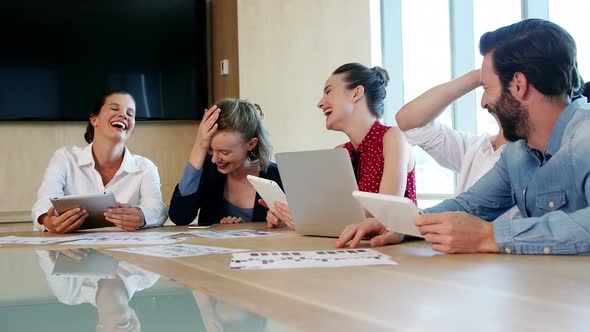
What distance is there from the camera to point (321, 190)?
70.9 inches

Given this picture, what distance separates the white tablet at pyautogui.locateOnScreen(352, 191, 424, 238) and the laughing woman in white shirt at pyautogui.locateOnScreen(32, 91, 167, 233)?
1.23 metres

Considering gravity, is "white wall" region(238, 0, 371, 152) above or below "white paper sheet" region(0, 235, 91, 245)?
above

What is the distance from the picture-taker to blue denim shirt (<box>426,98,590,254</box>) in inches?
50.6

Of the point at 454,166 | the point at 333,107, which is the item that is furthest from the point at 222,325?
the point at 454,166

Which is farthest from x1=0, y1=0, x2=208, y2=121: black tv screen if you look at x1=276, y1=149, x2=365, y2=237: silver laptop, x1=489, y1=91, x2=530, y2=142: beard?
x1=489, y1=91, x2=530, y2=142: beard

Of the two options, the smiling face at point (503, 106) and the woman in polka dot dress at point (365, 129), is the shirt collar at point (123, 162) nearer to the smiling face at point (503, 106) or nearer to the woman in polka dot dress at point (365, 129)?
the woman in polka dot dress at point (365, 129)

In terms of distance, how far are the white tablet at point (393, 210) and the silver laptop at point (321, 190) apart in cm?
19

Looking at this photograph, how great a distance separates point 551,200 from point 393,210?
34cm

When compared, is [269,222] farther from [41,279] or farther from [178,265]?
[41,279]

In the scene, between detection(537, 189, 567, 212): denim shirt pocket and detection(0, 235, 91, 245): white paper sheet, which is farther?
detection(0, 235, 91, 245): white paper sheet

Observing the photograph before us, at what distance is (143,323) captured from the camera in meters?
0.71

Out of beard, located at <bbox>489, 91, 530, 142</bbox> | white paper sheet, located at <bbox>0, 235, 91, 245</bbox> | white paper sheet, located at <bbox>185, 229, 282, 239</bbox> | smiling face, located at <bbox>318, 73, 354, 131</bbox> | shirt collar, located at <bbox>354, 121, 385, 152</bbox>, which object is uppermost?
smiling face, located at <bbox>318, 73, 354, 131</bbox>

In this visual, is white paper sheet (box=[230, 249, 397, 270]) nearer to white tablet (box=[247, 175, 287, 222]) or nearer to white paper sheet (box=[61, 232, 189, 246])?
white paper sheet (box=[61, 232, 189, 246])

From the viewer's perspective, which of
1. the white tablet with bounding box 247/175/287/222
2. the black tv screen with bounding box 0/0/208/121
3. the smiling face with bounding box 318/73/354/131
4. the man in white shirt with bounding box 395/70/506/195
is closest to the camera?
the white tablet with bounding box 247/175/287/222
